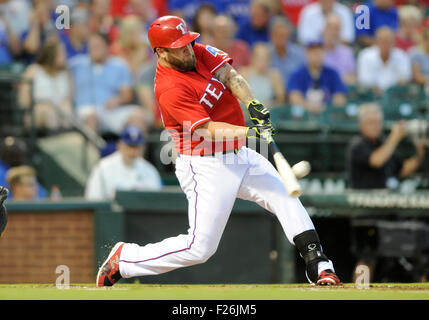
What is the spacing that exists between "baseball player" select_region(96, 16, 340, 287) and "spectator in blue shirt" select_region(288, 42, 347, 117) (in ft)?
14.2

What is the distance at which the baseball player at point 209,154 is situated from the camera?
4.62m

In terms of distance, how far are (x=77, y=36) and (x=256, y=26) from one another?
7.49ft

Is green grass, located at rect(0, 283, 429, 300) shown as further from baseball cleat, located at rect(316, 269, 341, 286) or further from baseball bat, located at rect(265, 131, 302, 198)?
baseball bat, located at rect(265, 131, 302, 198)

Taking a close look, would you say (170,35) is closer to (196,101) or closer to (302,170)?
(196,101)

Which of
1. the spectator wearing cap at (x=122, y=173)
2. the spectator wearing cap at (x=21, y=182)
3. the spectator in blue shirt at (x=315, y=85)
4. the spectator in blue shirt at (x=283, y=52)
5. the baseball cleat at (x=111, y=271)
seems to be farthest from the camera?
the spectator in blue shirt at (x=283, y=52)

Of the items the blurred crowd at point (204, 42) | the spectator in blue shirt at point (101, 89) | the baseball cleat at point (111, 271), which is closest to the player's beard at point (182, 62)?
the baseball cleat at point (111, 271)

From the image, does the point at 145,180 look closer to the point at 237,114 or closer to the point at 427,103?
the point at 237,114

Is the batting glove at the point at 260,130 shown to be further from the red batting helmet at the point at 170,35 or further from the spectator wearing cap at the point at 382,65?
the spectator wearing cap at the point at 382,65

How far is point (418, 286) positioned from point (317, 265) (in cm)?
75

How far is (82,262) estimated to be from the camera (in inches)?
279

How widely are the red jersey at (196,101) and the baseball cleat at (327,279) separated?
0.93 metres

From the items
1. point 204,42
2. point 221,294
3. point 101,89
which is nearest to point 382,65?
point 204,42
